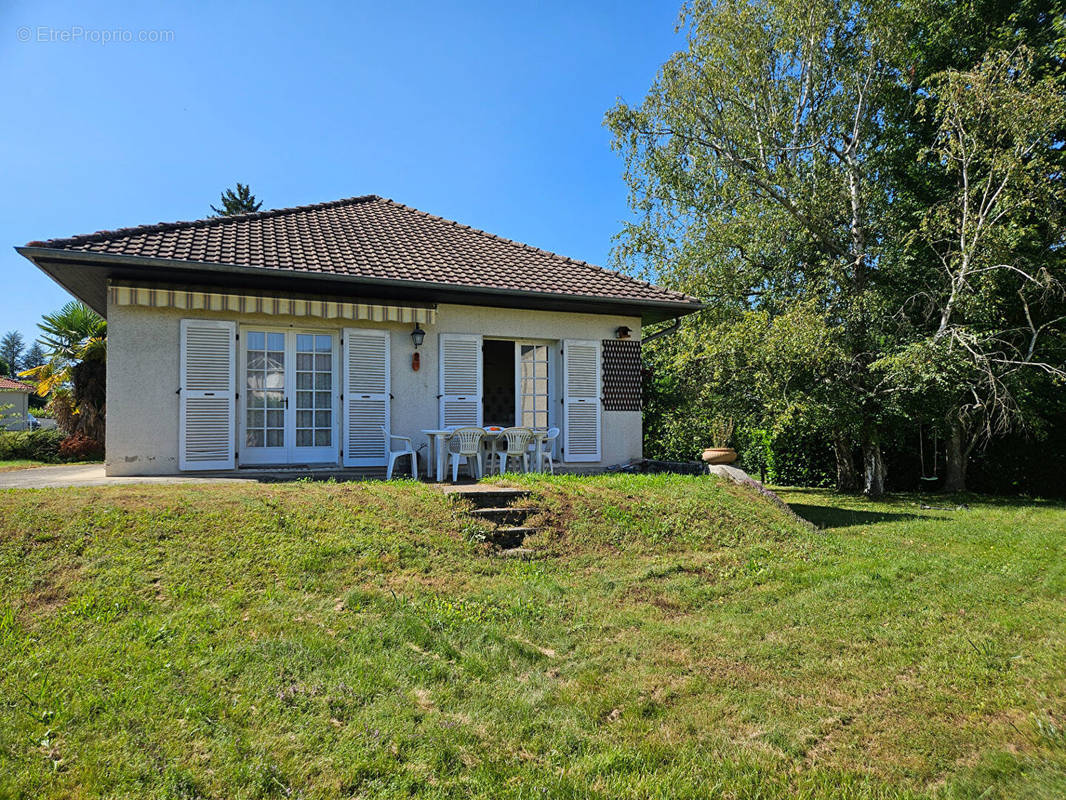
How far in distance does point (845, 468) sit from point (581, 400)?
7980 millimetres

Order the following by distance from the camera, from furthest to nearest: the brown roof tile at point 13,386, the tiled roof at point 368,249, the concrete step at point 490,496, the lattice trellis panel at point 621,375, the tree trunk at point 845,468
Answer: the brown roof tile at point 13,386
the tree trunk at point 845,468
the lattice trellis panel at point 621,375
the tiled roof at point 368,249
the concrete step at point 490,496

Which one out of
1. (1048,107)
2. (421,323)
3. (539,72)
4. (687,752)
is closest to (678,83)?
(539,72)

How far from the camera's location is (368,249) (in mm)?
10305

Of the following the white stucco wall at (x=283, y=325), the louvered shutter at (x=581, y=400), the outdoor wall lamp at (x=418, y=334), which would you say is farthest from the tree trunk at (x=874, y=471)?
the outdoor wall lamp at (x=418, y=334)

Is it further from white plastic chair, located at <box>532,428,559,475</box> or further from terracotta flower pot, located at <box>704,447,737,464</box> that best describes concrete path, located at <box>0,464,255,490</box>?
terracotta flower pot, located at <box>704,447,737,464</box>

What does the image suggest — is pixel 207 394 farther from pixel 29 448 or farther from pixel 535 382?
pixel 29 448

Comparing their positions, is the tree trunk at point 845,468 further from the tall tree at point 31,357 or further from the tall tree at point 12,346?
the tall tree at point 12,346

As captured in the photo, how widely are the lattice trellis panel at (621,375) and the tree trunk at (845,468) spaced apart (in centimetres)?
618

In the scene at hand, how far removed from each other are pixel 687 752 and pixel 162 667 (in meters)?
2.77

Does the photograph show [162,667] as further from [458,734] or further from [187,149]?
[187,149]

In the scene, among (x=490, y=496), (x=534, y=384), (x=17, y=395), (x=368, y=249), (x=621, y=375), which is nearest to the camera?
(x=490, y=496)

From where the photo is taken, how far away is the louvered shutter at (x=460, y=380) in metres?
9.95

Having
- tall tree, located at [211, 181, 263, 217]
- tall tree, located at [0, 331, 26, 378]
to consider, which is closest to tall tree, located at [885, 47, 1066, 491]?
tall tree, located at [211, 181, 263, 217]

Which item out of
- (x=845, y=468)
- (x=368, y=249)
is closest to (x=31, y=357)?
(x=368, y=249)
